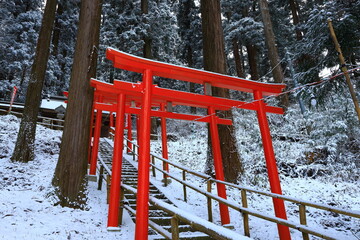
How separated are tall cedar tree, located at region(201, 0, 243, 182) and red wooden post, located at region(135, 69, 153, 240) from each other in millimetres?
4098

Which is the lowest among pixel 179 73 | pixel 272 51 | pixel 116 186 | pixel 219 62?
pixel 116 186

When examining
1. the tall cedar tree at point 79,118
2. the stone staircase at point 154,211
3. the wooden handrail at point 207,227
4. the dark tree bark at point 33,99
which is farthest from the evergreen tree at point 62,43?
the wooden handrail at point 207,227

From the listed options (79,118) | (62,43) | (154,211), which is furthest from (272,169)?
(62,43)

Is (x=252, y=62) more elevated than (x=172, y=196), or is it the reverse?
(x=252, y=62)

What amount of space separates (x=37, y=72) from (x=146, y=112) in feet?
26.1

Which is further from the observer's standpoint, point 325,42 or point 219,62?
point 219,62

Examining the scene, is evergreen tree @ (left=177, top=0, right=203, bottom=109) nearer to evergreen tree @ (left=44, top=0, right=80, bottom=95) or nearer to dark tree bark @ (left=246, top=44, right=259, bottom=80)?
dark tree bark @ (left=246, top=44, right=259, bottom=80)

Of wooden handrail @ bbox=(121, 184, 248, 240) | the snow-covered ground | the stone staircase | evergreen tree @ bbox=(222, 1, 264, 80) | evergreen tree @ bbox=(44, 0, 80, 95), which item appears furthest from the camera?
evergreen tree @ bbox=(44, 0, 80, 95)

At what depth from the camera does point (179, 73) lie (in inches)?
180

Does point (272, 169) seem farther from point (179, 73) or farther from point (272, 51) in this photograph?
point (272, 51)

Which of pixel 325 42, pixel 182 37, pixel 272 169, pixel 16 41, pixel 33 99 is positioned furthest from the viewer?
pixel 182 37

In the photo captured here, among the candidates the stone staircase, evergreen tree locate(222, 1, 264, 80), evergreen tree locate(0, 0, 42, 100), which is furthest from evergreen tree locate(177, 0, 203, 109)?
evergreen tree locate(0, 0, 42, 100)

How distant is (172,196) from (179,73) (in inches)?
166

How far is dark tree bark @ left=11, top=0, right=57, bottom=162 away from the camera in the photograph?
363 inches
